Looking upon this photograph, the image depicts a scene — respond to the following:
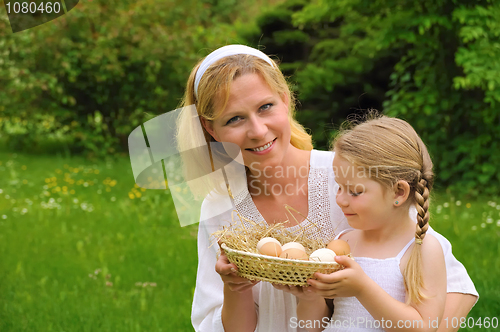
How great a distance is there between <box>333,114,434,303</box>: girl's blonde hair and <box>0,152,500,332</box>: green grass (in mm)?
1833

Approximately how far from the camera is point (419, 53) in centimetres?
668

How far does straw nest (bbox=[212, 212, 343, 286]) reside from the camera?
1752 mm

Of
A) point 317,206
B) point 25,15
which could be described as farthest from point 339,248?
point 25,15

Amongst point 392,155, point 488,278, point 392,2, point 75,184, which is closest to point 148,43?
point 75,184

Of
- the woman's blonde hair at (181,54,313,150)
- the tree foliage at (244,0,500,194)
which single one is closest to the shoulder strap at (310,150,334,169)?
the woman's blonde hair at (181,54,313,150)

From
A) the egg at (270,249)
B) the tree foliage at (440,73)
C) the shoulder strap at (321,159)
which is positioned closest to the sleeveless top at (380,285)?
the egg at (270,249)

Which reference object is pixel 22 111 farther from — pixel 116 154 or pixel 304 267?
pixel 304 267

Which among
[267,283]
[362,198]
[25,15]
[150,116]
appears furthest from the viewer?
[25,15]

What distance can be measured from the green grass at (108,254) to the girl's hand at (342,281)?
1975 mm

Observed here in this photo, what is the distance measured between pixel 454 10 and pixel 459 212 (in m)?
2.22

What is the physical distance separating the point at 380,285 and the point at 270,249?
0.44 m

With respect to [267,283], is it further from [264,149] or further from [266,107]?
[266,107]

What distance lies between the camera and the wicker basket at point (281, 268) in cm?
174

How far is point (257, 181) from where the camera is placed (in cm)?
257
